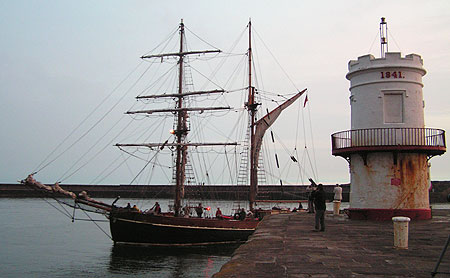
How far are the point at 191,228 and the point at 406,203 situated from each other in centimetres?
1865

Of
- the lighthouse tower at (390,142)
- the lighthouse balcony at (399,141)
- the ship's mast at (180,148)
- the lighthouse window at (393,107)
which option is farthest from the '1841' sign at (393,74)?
the ship's mast at (180,148)

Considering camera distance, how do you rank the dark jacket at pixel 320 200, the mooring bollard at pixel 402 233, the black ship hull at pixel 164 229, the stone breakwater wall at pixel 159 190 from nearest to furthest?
1. the mooring bollard at pixel 402 233
2. the dark jacket at pixel 320 200
3. the black ship hull at pixel 164 229
4. the stone breakwater wall at pixel 159 190

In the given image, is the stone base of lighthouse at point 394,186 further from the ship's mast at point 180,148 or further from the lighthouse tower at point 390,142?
the ship's mast at point 180,148

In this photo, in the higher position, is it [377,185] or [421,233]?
[377,185]

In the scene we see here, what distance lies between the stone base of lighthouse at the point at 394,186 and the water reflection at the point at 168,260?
10423 millimetres

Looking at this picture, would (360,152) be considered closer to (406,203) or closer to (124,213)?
(406,203)

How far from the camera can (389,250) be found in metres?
11.2

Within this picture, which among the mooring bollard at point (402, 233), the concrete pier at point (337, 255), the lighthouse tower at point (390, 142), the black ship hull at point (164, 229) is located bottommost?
the black ship hull at point (164, 229)

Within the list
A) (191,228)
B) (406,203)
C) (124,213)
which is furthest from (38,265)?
(406,203)

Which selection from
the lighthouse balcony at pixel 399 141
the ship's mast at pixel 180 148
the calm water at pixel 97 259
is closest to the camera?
the lighthouse balcony at pixel 399 141

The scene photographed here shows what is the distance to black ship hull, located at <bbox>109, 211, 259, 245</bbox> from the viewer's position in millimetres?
32969

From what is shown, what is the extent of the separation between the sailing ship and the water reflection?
878 mm

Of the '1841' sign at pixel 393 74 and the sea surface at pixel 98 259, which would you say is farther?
the sea surface at pixel 98 259

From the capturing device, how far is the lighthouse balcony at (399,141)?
63.1ft
